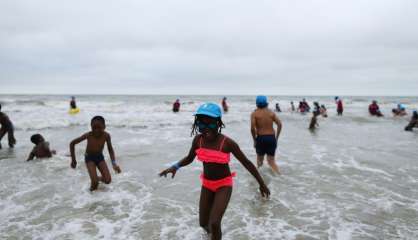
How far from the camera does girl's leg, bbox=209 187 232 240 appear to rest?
3515mm

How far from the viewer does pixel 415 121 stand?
17.4 m

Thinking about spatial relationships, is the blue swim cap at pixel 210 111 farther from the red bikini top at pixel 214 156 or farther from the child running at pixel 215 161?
the red bikini top at pixel 214 156

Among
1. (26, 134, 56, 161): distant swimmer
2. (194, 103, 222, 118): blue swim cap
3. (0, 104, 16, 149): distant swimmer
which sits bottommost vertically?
(26, 134, 56, 161): distant swimmer

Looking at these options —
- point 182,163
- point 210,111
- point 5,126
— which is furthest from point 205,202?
point 5,126

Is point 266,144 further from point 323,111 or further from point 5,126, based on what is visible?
point 323,111

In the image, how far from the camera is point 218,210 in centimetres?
359

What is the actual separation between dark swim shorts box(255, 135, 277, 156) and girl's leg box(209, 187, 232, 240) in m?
3.64

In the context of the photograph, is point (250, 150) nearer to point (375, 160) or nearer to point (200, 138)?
point (375, 160)

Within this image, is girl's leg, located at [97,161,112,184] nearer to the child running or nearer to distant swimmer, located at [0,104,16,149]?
the child running

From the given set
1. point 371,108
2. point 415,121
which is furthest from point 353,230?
point 371,108

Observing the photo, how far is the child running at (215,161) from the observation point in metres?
3.54

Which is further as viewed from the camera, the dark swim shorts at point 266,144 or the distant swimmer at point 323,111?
the distant swimmer at point 323,111

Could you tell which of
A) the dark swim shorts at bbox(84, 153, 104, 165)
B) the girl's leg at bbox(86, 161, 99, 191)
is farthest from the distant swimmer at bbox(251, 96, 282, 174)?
the girl's leg at bbox(86, 161, 99, 191)

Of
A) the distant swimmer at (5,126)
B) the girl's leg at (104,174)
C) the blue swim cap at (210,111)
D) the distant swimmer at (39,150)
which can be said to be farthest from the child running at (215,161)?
the distant swimmer at (5,126)
